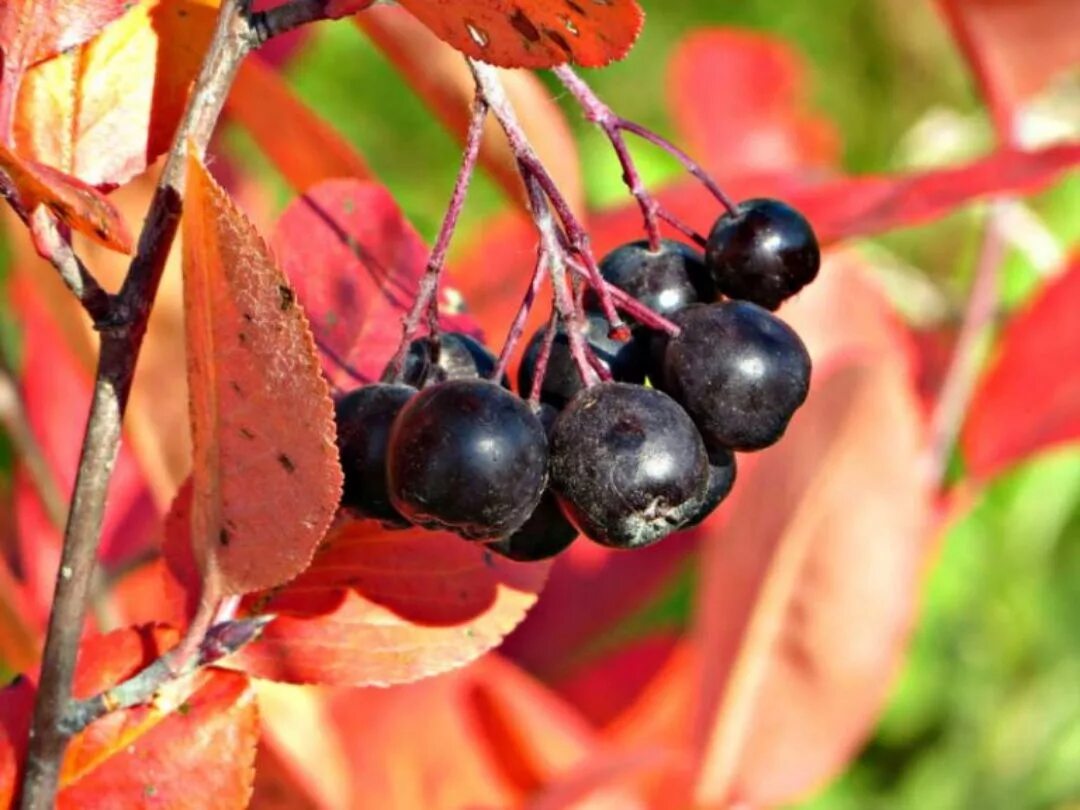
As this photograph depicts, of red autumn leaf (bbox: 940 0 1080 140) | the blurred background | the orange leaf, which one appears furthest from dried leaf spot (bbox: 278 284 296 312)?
the blurred background

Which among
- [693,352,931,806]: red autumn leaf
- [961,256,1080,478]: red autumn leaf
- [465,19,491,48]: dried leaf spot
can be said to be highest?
[961,256,1080,478]: red autumn leaf

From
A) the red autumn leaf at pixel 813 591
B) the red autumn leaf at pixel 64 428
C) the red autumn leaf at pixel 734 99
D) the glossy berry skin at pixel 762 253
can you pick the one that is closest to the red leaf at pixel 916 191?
the red autumn leaf at pixel 813 591

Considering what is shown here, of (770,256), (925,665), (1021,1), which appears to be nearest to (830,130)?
(925,665)

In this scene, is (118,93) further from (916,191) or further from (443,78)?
(916,191)

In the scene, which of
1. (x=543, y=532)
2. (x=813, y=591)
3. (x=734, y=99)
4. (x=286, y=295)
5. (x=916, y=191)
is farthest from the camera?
(x=734, y=99)

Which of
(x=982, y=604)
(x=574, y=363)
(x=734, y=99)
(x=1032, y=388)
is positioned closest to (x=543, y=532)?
(x=574, y=363)

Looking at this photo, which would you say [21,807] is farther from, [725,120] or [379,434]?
[725,120]

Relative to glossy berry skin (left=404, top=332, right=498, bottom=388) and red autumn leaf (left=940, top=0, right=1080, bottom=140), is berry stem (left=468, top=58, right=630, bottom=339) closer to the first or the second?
glossy berry skin (left=404, top=332, right=498, bottom=388)
